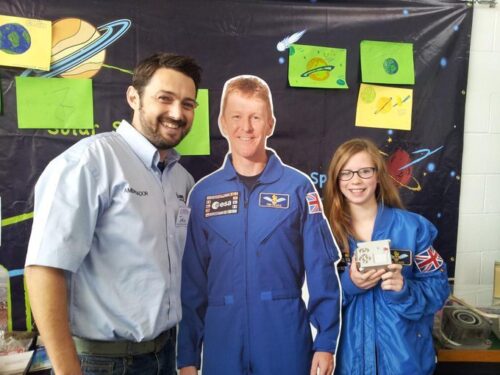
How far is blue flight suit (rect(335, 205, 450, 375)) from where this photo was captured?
4.16 feet

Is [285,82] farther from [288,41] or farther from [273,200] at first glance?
[273,200]

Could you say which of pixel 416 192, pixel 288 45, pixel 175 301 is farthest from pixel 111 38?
pixel 416 192

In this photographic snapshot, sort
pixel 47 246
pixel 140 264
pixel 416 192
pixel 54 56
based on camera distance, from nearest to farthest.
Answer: pixel 47 246, pixel 140 264, pixel 54 56, pixel 416 192

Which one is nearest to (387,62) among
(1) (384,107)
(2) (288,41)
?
(1) (384,107)

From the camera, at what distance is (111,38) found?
4.44 feet

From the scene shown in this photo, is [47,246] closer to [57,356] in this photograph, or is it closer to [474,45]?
[57,356]

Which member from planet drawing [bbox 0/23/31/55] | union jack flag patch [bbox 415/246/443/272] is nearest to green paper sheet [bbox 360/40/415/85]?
union jack flag patch [bbox 415/246/443/272]

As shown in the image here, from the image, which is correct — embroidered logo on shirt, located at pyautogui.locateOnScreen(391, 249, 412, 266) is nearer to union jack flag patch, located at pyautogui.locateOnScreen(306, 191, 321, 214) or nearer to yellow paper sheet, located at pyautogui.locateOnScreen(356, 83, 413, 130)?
union jack flag patch, located at pyautogui.locateOnScreen(306, 191, 321, 214)

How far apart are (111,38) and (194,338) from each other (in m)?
1.14

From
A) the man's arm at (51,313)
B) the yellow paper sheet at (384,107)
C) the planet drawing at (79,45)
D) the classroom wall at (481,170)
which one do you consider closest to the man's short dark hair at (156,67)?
the planet drawing at (79,45)

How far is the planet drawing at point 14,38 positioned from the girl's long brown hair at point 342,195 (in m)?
1.18

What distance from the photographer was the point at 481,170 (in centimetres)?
166

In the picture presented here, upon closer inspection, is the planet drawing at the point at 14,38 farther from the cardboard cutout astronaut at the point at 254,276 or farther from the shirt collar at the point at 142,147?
the cardboard cutout astronaut at the point at 254,276

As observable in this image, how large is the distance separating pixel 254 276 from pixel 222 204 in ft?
0.93
